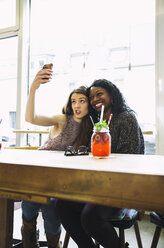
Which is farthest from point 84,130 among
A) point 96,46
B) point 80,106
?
point 96,46

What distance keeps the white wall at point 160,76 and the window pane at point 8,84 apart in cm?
194

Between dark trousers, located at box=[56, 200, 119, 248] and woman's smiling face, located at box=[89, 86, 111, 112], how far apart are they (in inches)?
28.6

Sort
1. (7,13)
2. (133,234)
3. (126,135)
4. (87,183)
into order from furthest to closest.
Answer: (7,13), (133,234), (126,135), (87,183)

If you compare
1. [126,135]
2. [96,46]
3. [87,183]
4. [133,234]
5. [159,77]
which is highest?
[96,46]

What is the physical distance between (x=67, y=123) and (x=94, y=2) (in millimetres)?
2088

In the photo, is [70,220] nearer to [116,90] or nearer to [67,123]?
[67,123]

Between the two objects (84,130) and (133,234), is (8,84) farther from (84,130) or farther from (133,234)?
(133,234)

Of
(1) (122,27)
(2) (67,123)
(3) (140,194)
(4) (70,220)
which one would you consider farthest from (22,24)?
(3) (140,194)

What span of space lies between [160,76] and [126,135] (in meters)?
1.36

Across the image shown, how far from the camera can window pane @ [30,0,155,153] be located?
2781 mm

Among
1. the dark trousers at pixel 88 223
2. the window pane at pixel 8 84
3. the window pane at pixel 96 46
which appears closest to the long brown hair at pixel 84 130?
the dark trousers at pixel 88 223

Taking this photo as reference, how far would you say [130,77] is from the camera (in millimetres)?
2896

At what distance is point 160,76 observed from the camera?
8.32ft

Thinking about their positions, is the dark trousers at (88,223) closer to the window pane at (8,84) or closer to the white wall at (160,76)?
the white wall at (160,76)
